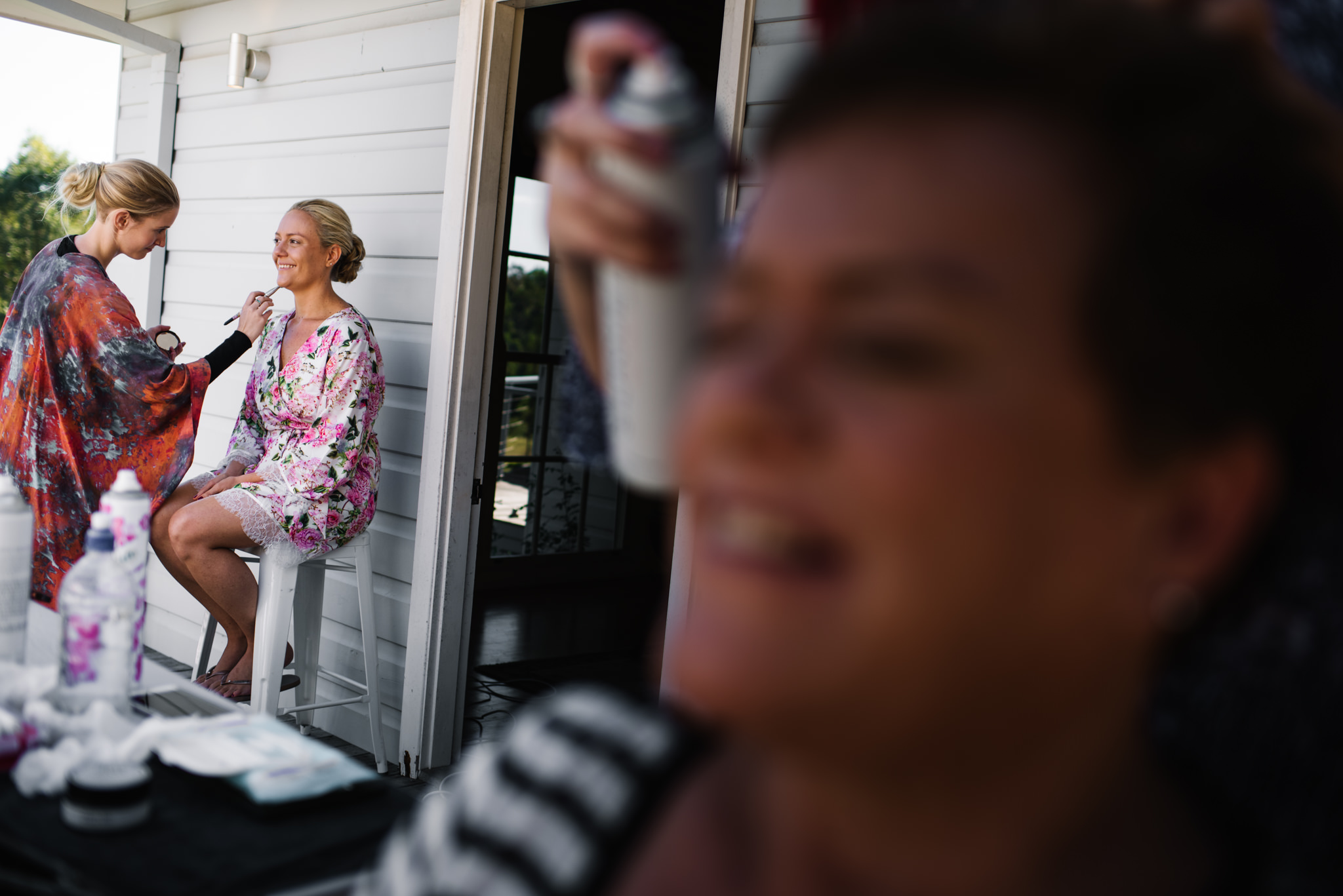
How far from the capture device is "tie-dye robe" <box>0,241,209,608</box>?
3.25 metres

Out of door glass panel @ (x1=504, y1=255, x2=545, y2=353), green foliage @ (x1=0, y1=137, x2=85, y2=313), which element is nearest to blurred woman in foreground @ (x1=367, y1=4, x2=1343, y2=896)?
door glass panel @ (x1=504, y1=255, x2=545, y2=353)

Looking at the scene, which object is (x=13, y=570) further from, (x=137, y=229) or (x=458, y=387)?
(x=137, y=229)

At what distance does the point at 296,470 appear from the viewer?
3.22 m

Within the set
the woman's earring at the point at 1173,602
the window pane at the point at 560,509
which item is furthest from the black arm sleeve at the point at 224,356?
the woman's earring at the point at 1173,602

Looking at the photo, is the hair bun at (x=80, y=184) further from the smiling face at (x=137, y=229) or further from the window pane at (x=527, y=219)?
the window pane at (x=527, y=219)

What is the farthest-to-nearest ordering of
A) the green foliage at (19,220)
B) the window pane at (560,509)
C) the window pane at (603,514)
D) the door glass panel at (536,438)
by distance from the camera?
the green foliage at (19,220) < the window pane at (603,514) < the window pane at (560,509) < the door glass panel at (536,438)

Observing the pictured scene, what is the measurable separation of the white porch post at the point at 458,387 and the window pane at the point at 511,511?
279 centimetres

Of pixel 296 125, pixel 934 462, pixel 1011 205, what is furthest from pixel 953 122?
pixel 296 125

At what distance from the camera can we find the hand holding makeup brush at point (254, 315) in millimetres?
3680

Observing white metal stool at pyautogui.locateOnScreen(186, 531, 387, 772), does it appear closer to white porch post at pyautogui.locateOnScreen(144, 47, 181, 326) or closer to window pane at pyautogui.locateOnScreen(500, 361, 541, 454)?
white porch post at pyautogui.locateOnScreen(144, 47, 181, 326)

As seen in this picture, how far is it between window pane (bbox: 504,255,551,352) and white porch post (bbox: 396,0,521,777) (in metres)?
2.28

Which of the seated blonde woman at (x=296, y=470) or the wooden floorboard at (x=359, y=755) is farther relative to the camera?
the wooden floorboard at (x=359, y=755)

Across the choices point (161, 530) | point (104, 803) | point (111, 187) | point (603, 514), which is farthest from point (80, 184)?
point (603, 514)

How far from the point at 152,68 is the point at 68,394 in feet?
6.71
